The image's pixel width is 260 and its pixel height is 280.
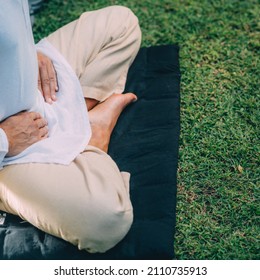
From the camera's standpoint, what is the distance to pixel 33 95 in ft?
6.98

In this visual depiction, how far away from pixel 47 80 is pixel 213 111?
952 mm

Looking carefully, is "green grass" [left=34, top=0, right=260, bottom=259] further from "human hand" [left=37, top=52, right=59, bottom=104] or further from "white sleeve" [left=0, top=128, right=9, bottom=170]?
"white sleeve" [left=0, top=128, right=9, bottom=170]

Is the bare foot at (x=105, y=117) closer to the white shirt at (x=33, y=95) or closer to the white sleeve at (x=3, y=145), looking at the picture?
the white shirt at (x=33, y=95)

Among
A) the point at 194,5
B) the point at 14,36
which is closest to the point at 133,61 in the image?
the point at 194,5

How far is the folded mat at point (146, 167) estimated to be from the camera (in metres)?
2.11

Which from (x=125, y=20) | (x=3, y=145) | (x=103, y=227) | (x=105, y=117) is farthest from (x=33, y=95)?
(x=125, y=20)

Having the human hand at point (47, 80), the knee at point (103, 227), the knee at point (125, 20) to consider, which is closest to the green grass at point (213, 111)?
the knee at point (103, 227)

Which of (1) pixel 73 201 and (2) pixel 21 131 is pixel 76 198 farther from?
(2) pixel 21 131

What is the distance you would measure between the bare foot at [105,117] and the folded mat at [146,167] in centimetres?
7

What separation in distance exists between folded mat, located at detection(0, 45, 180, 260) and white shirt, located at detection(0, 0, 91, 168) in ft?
1.00

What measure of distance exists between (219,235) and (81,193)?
66 centimetres

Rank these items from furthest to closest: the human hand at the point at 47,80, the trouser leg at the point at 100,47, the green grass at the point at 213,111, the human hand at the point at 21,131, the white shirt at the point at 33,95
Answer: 1. the trouser leg at the point at 100,47
2. the human hand at the point at 47,80
3. the green grass at the point at 213,111
4. the human hand at the point at 21,131
5. the white shirt at the point at 33,95
